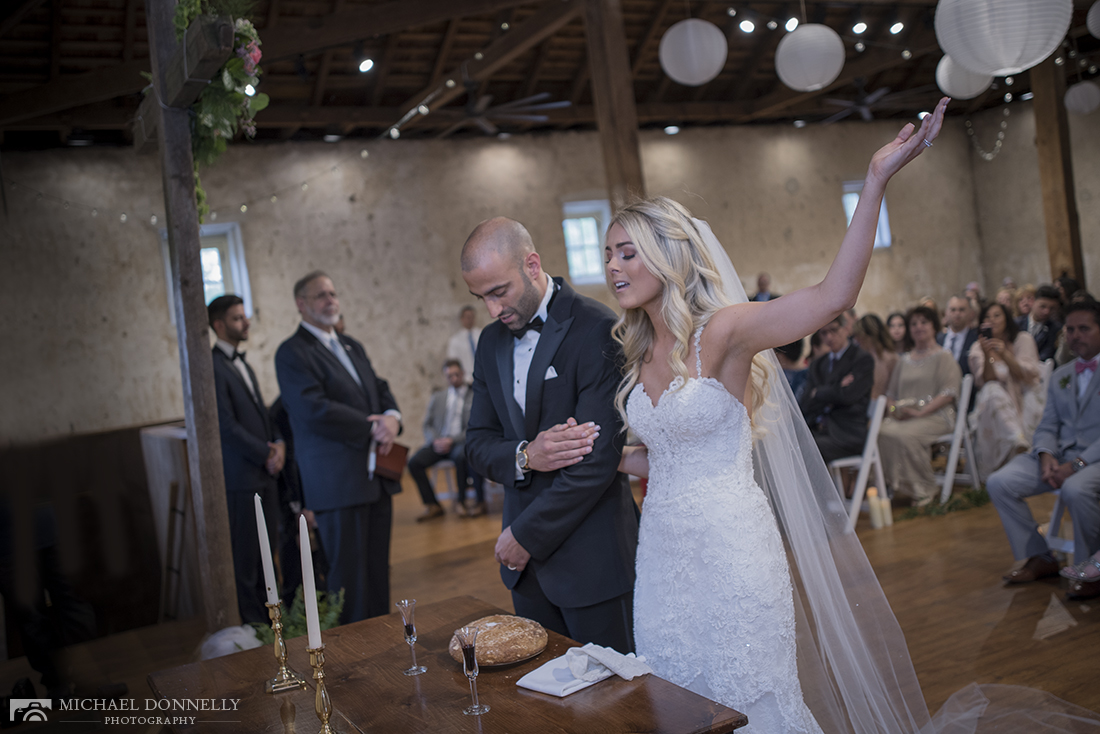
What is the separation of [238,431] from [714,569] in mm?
3025

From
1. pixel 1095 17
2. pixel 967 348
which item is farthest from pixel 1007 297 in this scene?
pixel 1095 17

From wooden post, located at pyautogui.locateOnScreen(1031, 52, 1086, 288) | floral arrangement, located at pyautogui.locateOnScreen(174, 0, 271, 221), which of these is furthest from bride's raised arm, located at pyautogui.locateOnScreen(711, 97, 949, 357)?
wooden post, located at pyautogui.locateOnScreen(1031, 52, 1086, 288)

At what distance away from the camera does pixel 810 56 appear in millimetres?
6629

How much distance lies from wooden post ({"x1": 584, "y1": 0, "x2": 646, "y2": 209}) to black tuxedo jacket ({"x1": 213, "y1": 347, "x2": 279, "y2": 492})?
3.65 m

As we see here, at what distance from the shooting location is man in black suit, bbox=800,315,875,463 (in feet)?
19.0

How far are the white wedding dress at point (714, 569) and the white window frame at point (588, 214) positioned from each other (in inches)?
414

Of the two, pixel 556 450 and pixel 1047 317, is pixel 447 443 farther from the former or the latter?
pixel 556 450

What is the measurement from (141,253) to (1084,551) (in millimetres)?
9287

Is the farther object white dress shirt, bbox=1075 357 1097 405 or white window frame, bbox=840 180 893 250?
white window frame, bbox=840 180 893 250

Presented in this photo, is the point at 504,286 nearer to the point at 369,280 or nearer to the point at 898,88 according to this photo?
the point at 369,280

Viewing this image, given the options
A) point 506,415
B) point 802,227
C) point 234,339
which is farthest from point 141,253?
point 802,227

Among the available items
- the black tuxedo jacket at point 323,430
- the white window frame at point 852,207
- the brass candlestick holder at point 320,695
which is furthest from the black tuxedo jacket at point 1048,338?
the white window frame at point 852,207

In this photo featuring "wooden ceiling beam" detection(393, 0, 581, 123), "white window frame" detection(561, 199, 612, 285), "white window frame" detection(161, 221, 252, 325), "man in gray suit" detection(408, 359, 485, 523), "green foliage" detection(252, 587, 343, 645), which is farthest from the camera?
"white window frame" detection(561, 199, 612, 285)

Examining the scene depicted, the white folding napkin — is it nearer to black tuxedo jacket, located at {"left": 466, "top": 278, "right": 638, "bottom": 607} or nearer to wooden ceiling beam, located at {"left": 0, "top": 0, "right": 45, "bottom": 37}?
black tuxedo jacket, located at {"left": 466, "top": 278, "right": 638, "bottom": 607}
